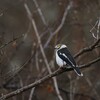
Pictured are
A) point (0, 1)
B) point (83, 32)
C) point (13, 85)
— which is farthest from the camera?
point (0, 1)

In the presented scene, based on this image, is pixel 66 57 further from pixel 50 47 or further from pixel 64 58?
pixel 50 47

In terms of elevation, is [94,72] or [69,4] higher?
[69,4]

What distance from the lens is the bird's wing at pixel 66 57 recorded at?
571 cm

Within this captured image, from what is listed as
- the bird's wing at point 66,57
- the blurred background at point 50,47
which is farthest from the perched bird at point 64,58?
the blurred background at point 50,47

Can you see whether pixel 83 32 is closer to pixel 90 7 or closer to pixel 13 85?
pixel 90 7

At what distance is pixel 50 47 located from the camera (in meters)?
9.14

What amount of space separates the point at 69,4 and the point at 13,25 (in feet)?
16.9

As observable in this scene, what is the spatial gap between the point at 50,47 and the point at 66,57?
3.22 meters

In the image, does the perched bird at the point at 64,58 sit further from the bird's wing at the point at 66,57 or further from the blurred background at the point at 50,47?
the blurred background at the point at 50,47

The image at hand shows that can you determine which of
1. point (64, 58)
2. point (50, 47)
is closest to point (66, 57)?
point (64, 58)

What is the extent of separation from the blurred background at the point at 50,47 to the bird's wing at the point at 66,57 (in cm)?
66

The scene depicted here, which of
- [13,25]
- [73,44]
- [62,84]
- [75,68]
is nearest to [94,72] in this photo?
[73,44]

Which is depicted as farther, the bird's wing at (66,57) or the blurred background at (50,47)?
the blurred background at (50,47)

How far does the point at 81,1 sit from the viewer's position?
10.9m
